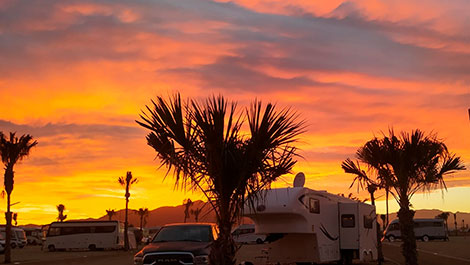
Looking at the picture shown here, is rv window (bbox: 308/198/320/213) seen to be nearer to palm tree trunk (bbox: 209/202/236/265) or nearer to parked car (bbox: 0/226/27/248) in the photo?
palm tree trunk (bbox: 209/202/236/265)

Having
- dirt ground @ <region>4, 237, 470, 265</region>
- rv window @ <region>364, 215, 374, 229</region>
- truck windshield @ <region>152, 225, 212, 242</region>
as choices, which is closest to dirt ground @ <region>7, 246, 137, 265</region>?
dirt ground @ <region>4, 237, 470, 265</region>

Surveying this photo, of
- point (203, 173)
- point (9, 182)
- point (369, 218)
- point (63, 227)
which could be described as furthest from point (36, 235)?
point (203, 173)

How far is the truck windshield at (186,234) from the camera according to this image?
1900cm

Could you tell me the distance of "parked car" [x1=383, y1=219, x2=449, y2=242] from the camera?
83.6 m

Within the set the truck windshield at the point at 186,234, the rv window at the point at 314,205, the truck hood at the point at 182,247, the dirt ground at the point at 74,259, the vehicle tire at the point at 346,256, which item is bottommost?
the dirt ground at the point at 74,259

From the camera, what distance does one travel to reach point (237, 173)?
14.0m

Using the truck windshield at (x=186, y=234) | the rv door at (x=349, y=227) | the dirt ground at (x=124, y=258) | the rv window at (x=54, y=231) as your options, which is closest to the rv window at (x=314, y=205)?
the rv door at (x=349, y=227)

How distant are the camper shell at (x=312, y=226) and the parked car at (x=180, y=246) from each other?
2.01 metres

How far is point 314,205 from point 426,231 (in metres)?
65.5

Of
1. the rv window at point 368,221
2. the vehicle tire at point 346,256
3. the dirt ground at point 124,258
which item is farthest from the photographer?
the dirt ground at point 124,258

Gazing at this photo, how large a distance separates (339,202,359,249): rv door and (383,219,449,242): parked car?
59.4 meters

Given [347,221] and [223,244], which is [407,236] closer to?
[347,221]

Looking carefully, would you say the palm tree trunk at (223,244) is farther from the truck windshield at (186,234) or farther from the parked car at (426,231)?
the parked car at (426,231)

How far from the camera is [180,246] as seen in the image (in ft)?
58.3
